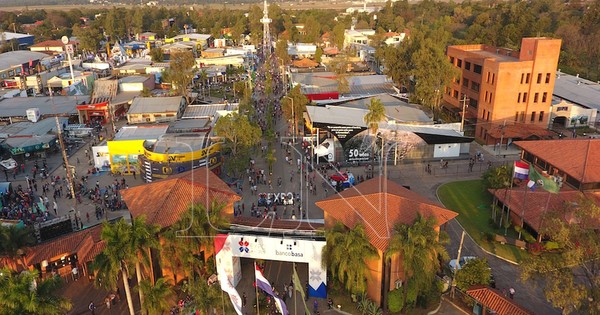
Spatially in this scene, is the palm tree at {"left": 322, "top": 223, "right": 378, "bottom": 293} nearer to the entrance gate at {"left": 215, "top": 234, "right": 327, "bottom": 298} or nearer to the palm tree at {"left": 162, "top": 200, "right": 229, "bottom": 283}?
the entrance gate at {"left": 215, "top": 234, "right": 327, "bottom": 298}

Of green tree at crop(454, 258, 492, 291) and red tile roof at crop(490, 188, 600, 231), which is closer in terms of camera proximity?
green tree at crop(454, 258, 492, 291)

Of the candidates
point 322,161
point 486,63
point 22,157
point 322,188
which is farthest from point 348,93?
point 22,157

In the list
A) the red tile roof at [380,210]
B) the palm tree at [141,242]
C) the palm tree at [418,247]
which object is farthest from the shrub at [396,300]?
the palm tree at [141,242]

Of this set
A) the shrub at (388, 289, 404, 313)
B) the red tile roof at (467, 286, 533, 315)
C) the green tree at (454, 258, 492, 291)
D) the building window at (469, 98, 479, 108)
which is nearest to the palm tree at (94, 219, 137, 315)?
the shrub at (388, 289, 404, 313)

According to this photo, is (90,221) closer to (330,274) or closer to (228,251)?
(228,251)

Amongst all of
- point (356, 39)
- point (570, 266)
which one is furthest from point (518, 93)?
point (356, 39)

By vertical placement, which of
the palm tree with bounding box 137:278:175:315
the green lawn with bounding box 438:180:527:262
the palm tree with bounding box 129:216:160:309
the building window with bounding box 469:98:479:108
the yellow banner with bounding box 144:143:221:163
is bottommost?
the green lawn with bounding box 438:180:527:262

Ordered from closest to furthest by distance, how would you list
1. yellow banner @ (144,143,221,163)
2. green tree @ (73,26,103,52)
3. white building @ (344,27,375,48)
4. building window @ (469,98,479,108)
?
1. yellow banner @ (144,143,221,163)
2. building window @ (469,98,479,108)
3. green tree @ (73,26,103,52)
4. white building @ (344,27,375,48)

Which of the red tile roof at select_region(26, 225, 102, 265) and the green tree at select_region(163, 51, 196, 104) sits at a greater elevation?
the green tree at select_region(163, 51, 196, 104)
